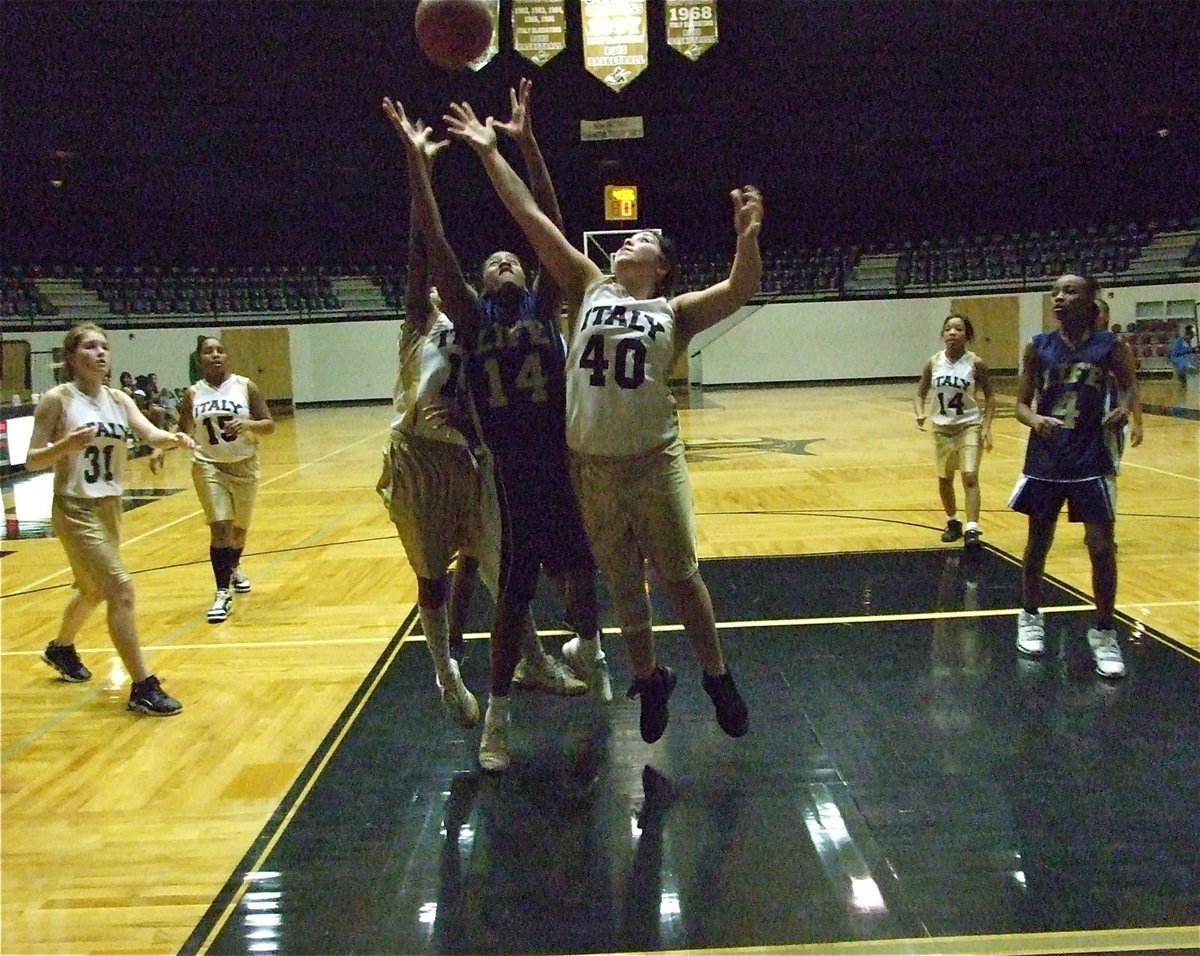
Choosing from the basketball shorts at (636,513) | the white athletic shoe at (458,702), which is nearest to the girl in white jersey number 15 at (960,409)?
the basketball shorts at (636,513)

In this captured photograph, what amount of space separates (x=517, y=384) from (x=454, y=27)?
1.37 meters

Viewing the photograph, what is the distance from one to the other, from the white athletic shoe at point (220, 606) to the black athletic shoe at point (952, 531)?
4.62 m

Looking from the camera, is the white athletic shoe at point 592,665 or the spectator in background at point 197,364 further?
the spectator in background at point 197,364

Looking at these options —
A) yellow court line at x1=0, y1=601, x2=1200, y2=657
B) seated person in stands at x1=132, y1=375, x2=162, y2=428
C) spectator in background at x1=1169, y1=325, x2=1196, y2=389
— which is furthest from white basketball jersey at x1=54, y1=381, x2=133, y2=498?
spectator in background at x1=1169, y1=325, x2=1196, y2=389

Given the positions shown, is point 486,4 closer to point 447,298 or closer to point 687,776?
point 447,298

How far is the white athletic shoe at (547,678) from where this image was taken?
3914mm

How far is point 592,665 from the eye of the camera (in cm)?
366

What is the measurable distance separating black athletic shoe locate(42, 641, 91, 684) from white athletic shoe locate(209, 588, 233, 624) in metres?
0.97

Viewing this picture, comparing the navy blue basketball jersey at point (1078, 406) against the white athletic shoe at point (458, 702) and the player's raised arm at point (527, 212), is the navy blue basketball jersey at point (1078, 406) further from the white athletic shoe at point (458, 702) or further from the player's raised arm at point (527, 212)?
the white athletic shoe at point (458, 702)

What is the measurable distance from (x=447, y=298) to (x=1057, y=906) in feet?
7.72

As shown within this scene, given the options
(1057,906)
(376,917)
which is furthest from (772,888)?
(376,917)

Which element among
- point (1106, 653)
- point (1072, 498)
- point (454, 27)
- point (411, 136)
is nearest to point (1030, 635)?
point (1106, 653)

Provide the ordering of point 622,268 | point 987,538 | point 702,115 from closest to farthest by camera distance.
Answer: point 622,268 < point 987,538 < point 702,115

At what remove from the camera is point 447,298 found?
3.01 meters
